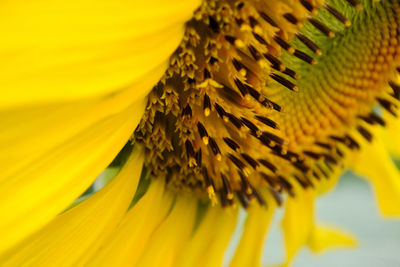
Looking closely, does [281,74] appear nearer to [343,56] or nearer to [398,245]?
[343,56]

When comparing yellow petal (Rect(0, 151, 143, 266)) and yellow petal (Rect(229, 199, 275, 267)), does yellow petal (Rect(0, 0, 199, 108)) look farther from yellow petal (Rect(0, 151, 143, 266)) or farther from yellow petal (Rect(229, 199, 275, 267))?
yellow petal (Rect(229, 199, 275, 267))

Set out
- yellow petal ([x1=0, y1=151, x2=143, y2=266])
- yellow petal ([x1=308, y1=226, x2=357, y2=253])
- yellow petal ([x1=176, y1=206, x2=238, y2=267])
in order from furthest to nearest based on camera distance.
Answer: yellow petal ([x1=308, y1=226, x2=357, y2=253])
yellow petal ([x1=176, y1=206, x2=238, y2=267])
yellow petal ([x1=0, y1=151, x2=143, y2=266])

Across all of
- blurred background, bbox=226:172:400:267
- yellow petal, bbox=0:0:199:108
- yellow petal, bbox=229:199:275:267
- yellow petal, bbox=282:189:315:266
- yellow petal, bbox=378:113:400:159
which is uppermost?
yellow petal, bbox=378:113:400:159

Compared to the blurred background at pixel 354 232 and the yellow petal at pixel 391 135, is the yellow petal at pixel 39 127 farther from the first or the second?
the blurred background at pixel 354 232

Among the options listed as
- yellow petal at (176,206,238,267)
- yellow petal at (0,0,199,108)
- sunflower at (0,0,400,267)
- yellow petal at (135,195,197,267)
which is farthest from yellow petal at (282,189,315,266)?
yellow petal at (0,0,199,108)

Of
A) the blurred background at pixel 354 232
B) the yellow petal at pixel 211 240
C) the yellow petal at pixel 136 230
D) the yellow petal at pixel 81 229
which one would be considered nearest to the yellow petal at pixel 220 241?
the yellow petal at pixel 211 240

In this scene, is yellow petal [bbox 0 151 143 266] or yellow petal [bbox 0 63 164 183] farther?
yellow petal [bbox 0 151 143 266]
